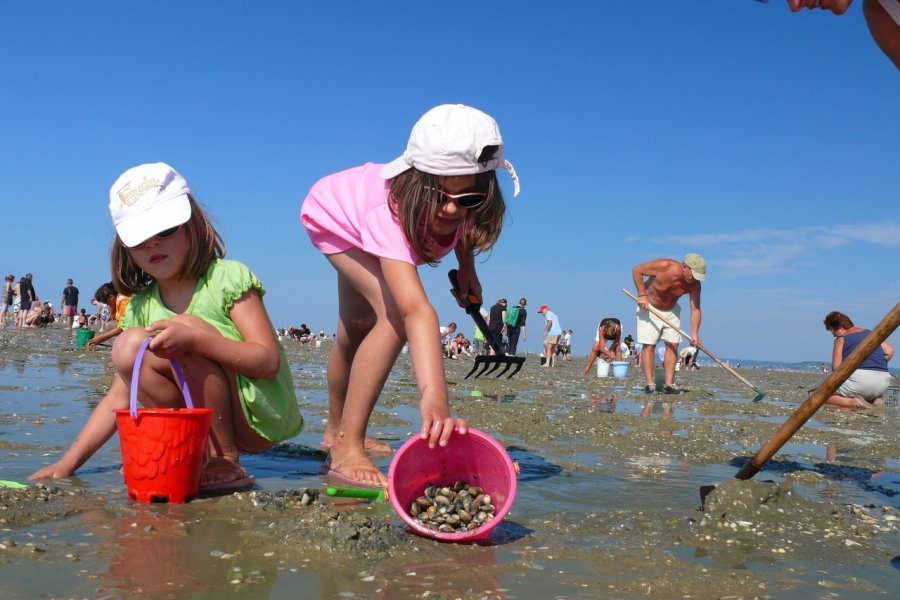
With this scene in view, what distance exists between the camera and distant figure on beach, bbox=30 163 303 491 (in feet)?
9.09

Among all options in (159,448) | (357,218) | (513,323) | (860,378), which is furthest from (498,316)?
(159,448)

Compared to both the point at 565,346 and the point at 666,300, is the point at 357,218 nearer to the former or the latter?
the point at 666,300

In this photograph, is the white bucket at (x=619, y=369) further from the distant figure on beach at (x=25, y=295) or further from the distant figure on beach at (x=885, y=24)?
the distant figure on beach at (x=25, y=295)

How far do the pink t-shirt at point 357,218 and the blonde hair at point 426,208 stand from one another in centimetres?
Result: 4

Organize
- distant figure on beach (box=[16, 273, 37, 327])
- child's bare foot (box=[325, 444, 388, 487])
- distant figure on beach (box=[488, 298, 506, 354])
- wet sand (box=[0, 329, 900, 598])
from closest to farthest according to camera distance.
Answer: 1. wet sand (box=[0, 329, 900, 598])
2. child's bare foot (box=[325, 444, 388, 487])
3. distant figure on beach (box=[488, 298, 506, 354])
4. distant figure on beach (box=[16, 273, 37, 327])

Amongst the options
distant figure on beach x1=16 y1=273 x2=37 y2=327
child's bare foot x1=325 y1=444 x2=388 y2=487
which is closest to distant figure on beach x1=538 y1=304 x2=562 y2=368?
distant figure on beach x1=16 y1=273 x2=37 y2=327

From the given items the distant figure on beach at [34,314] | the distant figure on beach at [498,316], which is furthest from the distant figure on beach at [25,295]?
the distant figure on beach at [498,316]

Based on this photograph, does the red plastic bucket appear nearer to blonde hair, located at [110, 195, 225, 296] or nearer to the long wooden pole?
blonde hair, located at [110, 195, 225, 296]

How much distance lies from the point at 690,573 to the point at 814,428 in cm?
463

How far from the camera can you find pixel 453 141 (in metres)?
2.86

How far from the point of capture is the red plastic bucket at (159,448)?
2.47 meters

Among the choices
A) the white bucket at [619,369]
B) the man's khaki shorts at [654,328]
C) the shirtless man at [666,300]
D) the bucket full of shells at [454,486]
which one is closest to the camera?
the bucket full of shells at [454,486]

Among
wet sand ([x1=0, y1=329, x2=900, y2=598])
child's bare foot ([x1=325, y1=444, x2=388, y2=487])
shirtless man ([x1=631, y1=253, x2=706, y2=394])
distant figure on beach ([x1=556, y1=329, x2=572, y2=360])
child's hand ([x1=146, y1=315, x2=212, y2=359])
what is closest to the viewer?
wet sand ([x1=0, y1=329, x2=900, y2=598])

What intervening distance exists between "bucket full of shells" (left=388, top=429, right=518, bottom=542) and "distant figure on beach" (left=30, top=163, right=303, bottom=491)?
2.40 feet
